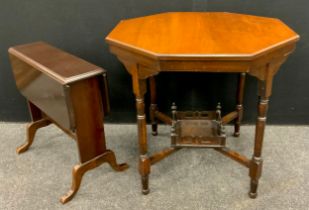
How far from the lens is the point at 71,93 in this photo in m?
1.46

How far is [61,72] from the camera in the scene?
1.48 metres

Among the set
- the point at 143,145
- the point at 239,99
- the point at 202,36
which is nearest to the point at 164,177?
the point at 143,145

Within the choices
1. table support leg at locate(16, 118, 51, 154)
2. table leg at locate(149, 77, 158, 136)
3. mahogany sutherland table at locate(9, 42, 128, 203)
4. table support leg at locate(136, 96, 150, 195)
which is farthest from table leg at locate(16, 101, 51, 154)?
table support leg at locate(136, 96, 150, 195)

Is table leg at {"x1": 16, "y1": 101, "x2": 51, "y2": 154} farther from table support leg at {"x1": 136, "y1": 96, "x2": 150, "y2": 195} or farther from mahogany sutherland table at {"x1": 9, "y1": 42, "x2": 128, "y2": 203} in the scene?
table support leg at {"x1": 136, "y1": 96, "x2": 150, "y2": 195}

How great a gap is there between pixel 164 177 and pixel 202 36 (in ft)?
2.65

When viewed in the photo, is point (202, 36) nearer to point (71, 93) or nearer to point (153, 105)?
point (71, 93)

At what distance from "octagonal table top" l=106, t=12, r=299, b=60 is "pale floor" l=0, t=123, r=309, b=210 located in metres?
0.77

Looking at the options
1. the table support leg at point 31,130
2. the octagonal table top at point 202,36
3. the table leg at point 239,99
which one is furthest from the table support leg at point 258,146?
the table support leg at point 31,130

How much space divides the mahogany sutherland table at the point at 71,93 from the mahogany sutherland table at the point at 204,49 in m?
0.22

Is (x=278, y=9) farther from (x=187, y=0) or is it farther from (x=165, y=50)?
(x=165, y=50)

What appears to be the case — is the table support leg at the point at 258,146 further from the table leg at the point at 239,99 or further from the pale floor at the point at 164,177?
the table leg at the point at 239,99

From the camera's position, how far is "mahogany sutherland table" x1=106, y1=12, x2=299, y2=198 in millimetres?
1207

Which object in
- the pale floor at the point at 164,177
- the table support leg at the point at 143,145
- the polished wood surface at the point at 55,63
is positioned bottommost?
the pale floor at the point at 164,177

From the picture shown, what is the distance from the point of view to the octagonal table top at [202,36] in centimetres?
121
